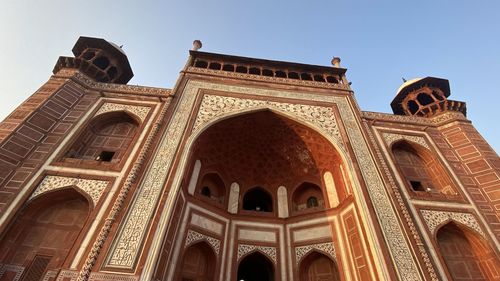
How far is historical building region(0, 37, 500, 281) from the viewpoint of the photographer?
650 centimetres

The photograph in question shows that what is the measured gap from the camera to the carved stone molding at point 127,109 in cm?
969

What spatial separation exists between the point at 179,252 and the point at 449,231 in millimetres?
7258

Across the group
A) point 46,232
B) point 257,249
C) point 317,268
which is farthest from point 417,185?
point 46,232

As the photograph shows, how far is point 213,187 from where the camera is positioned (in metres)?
10.3

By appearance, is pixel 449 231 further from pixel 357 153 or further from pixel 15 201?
pixel 15 201

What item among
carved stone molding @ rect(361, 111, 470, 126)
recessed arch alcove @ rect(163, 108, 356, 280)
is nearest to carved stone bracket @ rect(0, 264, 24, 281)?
recessed arch alcove @ rect(163, 108, 356, 280)

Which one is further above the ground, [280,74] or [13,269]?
[280,74]

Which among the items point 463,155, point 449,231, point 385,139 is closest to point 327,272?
point 449,231

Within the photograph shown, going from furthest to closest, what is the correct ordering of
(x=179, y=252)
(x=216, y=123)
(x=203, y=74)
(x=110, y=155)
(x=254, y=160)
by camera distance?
(x=203, y=74), (x=254, y=160), (x=216, y=123), (x=110, y=155), (x=179, y=252)

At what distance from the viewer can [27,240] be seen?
21.5ft

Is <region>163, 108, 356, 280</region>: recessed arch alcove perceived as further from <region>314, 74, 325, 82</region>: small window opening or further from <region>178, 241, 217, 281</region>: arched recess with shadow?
<region>314, 74, 325, 82</region>: small window opening

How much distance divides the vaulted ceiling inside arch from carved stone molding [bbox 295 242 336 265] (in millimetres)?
2424

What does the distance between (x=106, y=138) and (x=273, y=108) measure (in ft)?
18.2

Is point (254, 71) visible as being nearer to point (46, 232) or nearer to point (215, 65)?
point (215, 65)
